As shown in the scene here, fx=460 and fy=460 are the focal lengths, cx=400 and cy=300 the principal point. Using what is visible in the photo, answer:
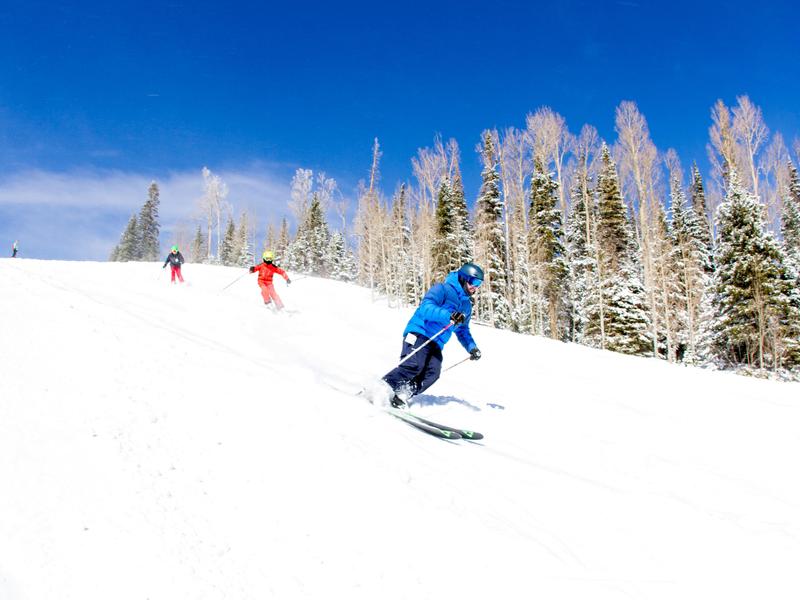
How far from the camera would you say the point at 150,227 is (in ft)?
229

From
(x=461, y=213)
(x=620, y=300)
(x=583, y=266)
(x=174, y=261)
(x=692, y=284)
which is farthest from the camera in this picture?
(x=461, y=213)

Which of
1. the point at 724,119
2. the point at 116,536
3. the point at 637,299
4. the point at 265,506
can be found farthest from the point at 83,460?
the point at 724,119

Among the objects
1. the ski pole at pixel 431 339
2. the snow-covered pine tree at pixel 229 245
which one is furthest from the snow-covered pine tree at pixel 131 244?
the ski pole at pixel 431 339

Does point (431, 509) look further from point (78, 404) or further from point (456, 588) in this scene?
point (78, 404)

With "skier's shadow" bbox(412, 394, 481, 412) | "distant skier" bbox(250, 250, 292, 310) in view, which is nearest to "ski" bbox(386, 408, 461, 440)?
"skier's shadow" bbox(412, 394, 481, 412)

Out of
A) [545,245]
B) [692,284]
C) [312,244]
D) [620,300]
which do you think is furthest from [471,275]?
[312,244]

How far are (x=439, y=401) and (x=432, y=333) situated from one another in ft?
3.32

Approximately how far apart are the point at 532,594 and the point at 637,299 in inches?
1189

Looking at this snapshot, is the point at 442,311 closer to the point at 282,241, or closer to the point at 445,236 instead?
the point at 445,236

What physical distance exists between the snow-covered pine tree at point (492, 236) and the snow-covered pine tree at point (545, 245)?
240cm

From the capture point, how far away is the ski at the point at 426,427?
179 inches

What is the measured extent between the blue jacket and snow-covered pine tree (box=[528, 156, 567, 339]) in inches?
985

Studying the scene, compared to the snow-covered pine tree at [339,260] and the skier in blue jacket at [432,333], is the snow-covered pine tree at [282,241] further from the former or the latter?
the skier in blue jacket at [432,333]

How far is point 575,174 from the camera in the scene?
34.2m
